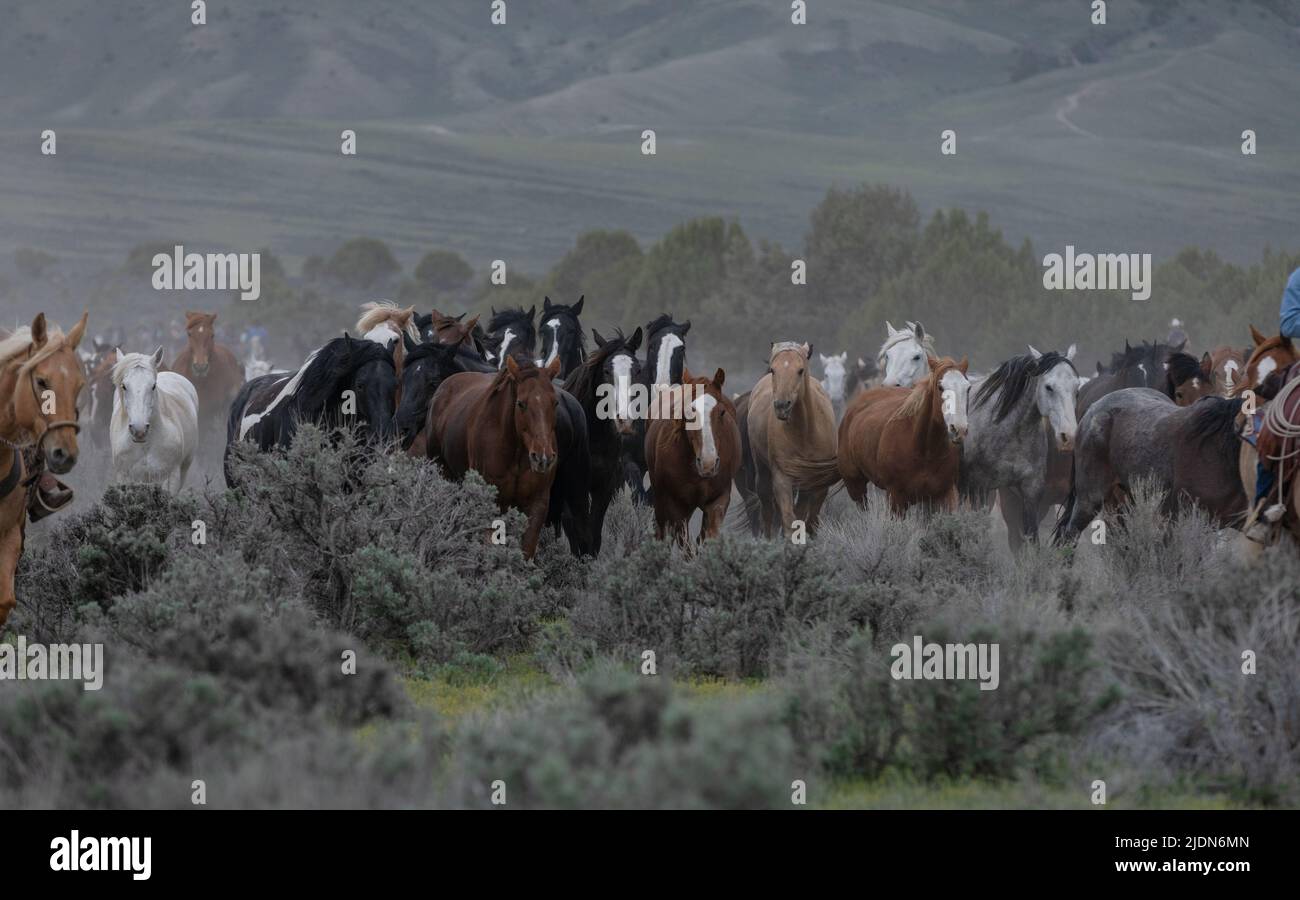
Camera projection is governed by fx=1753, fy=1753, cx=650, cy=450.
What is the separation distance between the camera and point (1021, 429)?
50.0 ft

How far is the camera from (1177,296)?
6406 centimetres

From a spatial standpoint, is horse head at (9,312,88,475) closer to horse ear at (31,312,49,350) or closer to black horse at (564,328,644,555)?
horse ear at (31,312,49,350)

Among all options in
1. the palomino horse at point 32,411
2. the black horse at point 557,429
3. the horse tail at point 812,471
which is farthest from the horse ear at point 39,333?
the horse tail at point 812,471

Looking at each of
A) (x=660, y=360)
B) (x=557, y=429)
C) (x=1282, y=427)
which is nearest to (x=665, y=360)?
(x=660, y=360)

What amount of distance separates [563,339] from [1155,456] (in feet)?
17.1

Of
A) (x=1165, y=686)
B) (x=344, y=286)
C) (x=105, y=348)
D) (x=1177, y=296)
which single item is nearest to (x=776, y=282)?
(x=1177, y=296)

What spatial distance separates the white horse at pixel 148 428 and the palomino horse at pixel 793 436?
5.43 meters

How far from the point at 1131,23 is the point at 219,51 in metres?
86.1

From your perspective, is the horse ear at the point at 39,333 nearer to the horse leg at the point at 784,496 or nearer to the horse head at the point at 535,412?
the horse head at the point at 535,412

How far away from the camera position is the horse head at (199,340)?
2456cm

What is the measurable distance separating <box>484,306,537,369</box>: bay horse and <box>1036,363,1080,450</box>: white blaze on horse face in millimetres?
4563

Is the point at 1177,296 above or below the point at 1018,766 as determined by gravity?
above

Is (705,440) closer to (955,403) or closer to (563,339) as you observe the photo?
(955,403)
